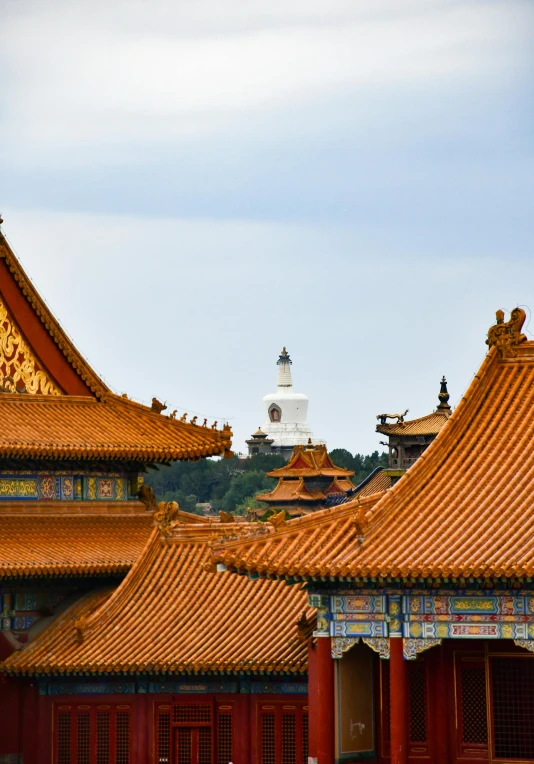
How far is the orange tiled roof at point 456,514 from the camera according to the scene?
31.6 meters

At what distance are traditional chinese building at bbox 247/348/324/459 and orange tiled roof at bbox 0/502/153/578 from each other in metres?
151

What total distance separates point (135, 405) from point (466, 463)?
10.9 m

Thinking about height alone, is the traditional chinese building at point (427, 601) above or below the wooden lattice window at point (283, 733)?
above

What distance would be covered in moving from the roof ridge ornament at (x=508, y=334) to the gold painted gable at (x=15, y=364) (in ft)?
37.7

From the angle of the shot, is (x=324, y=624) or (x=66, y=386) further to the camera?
(x=66, y=386)

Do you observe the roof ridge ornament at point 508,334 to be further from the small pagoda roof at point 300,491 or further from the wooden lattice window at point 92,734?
the small pagoda roof at point 300,491

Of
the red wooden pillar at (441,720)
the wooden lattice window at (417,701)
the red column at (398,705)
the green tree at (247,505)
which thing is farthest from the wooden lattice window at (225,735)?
the green tree at (247,505)

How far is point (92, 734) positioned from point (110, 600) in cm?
261

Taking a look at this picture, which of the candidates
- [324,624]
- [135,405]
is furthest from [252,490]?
[324,624]

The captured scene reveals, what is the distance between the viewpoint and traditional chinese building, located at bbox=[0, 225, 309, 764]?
3691 centimetres

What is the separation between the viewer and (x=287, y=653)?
36219 mm

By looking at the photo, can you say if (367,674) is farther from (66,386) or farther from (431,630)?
(66,386)

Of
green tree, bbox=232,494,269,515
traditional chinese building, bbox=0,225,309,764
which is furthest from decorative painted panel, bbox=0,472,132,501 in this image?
green tree, bbox=232,494,269,515

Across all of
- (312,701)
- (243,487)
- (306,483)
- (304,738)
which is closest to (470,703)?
(312,701)
